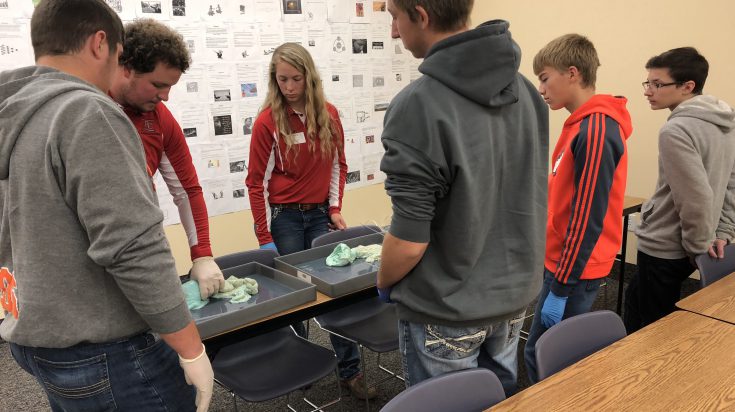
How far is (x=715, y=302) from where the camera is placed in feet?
5.67

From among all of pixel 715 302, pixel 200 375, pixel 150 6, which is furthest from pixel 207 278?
pixel 150 6

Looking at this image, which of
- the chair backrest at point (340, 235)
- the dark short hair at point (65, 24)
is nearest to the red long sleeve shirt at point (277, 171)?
the chair backrest at point (340, 235)

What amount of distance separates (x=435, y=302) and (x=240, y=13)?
3009 millimetres

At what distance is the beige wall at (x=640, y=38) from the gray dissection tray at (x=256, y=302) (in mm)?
3005

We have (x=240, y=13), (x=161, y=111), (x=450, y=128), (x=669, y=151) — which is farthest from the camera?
(x=240, y=13)

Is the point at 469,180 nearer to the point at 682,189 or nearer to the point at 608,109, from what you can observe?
the point at 608,109

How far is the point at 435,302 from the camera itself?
1215 millimetres

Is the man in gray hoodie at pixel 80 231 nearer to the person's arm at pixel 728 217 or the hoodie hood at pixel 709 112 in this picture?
the hoodie hood at pixel 709 112

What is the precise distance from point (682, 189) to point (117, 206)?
2.04m

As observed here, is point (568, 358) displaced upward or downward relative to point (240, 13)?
downward

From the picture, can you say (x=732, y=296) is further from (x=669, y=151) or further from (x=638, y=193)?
(x=638, y=193)

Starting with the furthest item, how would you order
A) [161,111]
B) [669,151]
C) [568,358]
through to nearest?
[669,151], [161,111], [568,358]

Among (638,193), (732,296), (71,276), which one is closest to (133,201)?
(71,276)

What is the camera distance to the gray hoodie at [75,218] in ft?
3.09
